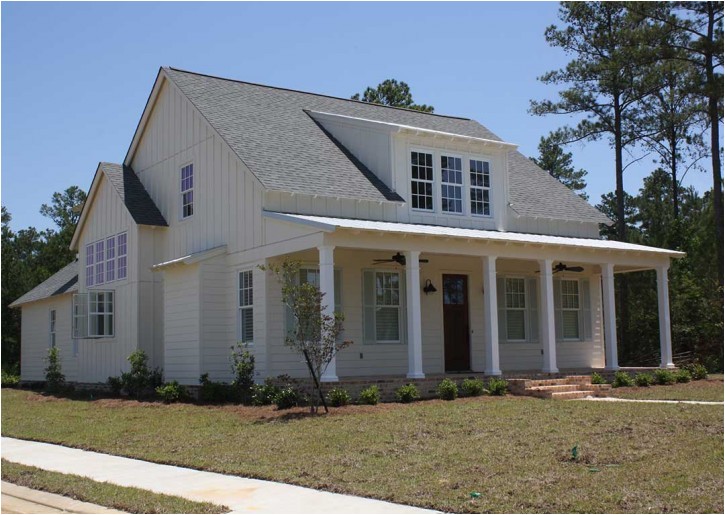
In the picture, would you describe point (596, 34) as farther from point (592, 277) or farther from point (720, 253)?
point (592, 277)

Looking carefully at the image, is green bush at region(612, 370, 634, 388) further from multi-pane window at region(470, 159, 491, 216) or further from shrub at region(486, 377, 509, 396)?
multi-pane window at region(470, 159, 491, 216)

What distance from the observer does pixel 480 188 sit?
2305 cm

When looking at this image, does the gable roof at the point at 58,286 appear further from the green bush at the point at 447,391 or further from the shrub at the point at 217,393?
the green bush at the point at 447,391

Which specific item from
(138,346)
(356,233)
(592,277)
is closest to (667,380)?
(592,277)

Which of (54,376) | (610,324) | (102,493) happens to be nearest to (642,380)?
(610,324)

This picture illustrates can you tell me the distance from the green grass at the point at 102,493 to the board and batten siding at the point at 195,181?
9585mm

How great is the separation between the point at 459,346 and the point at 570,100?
1622 centimetres

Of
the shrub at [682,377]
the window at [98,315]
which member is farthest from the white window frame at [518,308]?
the window at [98,315]

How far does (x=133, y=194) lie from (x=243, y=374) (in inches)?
323

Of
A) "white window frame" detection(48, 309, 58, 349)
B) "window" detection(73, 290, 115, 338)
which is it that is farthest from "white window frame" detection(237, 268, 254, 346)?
"white window frame" detection(48, 309, 58, 349)

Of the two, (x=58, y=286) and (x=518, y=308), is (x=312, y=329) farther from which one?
(x=58, y=286)

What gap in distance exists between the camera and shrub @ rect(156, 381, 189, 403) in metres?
19.9

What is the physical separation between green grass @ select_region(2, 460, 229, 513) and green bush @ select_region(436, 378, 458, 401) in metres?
8.99

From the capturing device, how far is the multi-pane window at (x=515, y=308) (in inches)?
944
